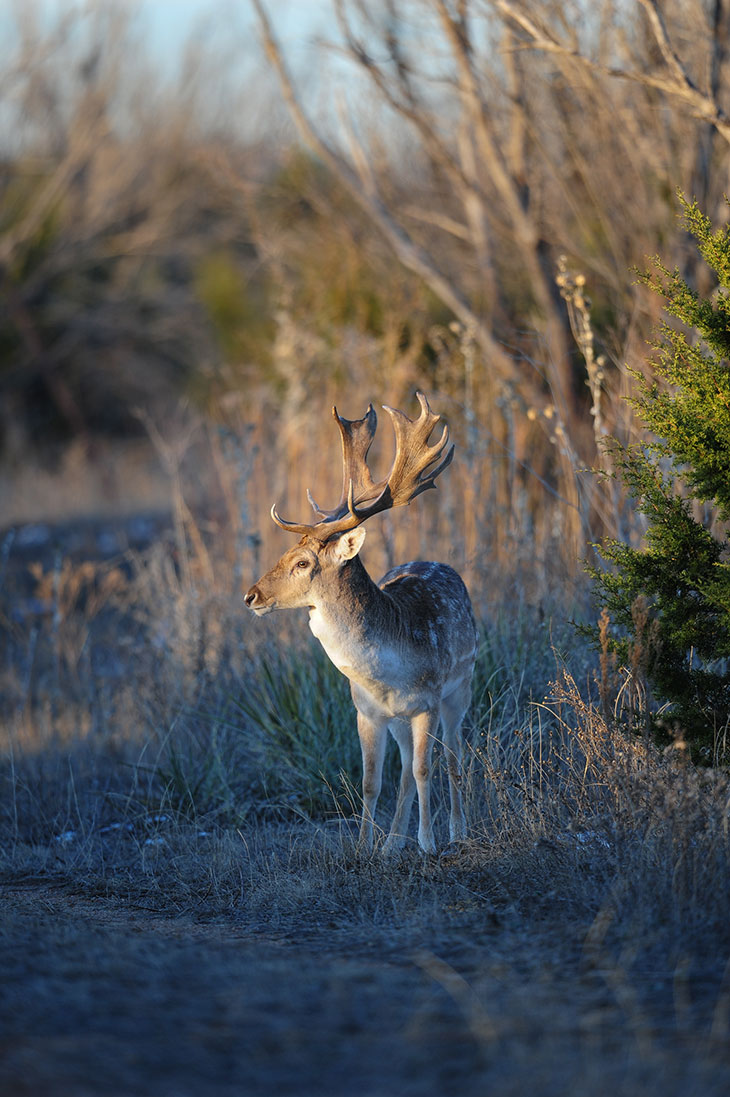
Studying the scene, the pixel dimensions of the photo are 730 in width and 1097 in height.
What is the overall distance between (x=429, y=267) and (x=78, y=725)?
15.6ft

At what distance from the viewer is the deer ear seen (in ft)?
16.4

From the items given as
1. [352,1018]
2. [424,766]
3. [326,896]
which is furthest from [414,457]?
[352,1018]

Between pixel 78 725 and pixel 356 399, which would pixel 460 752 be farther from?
pixel 356 399

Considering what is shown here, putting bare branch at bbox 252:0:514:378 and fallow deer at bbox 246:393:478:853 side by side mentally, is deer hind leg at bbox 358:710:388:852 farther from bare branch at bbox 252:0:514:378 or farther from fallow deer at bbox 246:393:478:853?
bare branch at bbox 252:0:514:378

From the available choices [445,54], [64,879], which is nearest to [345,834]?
→ [64,879]

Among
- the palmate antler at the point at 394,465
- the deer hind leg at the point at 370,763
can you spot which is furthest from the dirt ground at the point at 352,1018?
the palmate antler at the point at 394,465

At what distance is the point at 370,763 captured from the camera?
524 centimetres

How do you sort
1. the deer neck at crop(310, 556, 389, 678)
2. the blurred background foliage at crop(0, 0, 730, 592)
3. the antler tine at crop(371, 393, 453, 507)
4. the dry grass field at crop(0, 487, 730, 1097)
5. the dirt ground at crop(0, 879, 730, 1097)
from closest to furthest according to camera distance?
the dirt ground at crop(0, 879, 730, 1097)
the dry grass field at crop(0, 487, 730, 1097)
the deer neck at crop(310, 556, 389, 678)
the antler tine at crop(371, 393, 453, 507)
the blurred background foliage at crop(0, 0, 730, 592)

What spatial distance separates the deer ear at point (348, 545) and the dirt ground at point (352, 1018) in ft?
5.26

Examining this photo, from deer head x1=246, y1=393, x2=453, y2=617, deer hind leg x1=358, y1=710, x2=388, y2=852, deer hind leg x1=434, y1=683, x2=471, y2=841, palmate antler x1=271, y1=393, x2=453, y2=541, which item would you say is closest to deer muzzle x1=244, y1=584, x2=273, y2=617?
deer head x1=246, y1=393, x2=453, y2=617

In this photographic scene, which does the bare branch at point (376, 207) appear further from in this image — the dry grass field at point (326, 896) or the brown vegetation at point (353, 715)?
the dry grass field at point (326, 896)

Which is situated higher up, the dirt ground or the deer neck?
the deer neck

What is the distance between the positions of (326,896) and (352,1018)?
1.54 metres

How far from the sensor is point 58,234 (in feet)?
64.2
